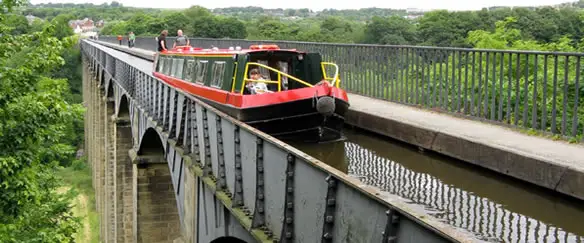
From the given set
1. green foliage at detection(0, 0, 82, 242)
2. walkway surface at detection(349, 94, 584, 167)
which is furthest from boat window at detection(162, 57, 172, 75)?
walkway surface at detection(349, 94, 584, 167)

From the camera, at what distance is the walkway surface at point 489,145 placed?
24.0 ft

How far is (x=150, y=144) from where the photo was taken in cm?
1930

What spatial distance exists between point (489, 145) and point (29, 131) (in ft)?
34.7

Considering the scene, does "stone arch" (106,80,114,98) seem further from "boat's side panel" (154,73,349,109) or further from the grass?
"boat's side panel" (154,73,349,109)

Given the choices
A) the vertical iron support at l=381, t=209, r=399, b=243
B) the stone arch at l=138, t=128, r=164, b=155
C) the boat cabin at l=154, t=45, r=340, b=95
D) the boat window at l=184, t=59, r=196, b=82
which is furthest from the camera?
the stone arch at l=138, t=128, r=164, b=155

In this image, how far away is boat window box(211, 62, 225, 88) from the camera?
510 inches

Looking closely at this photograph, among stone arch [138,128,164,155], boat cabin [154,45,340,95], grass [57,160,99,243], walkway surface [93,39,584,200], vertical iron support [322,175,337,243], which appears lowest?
grass [57,160,99,243]

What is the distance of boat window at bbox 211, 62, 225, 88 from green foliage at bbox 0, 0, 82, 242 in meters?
4.25

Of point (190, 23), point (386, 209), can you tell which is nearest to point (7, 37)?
point (386, 209)

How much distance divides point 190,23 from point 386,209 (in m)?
101

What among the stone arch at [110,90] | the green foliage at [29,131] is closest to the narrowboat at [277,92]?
the green foliage at [29,131]

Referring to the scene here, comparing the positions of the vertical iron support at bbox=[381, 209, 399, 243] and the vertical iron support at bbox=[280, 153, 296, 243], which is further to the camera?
the vertical iron support at bbox=[280, 153, 296, 243]

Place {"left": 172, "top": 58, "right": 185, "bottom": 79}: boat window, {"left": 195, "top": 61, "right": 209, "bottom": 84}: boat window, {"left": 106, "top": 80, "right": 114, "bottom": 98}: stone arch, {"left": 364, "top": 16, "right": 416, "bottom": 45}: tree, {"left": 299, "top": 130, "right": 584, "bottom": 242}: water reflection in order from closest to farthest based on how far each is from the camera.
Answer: {"left": 299, "top": 130, "right": 584, "bottom": 242}: water reflection < {"left": 195, "top": 61, "right": 209, "bottom": 84}: boat window < {"left": 172, "top": 58, "right": 185, "bottom": 79}: boat window < {"left": 106, "top": 80, "right": 114, "bottom": 98}: stone arch < {"left": 364, "top": 16, "right": 416, "bottom": 45}: tree

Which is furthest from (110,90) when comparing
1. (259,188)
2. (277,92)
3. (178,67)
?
(259,188)
